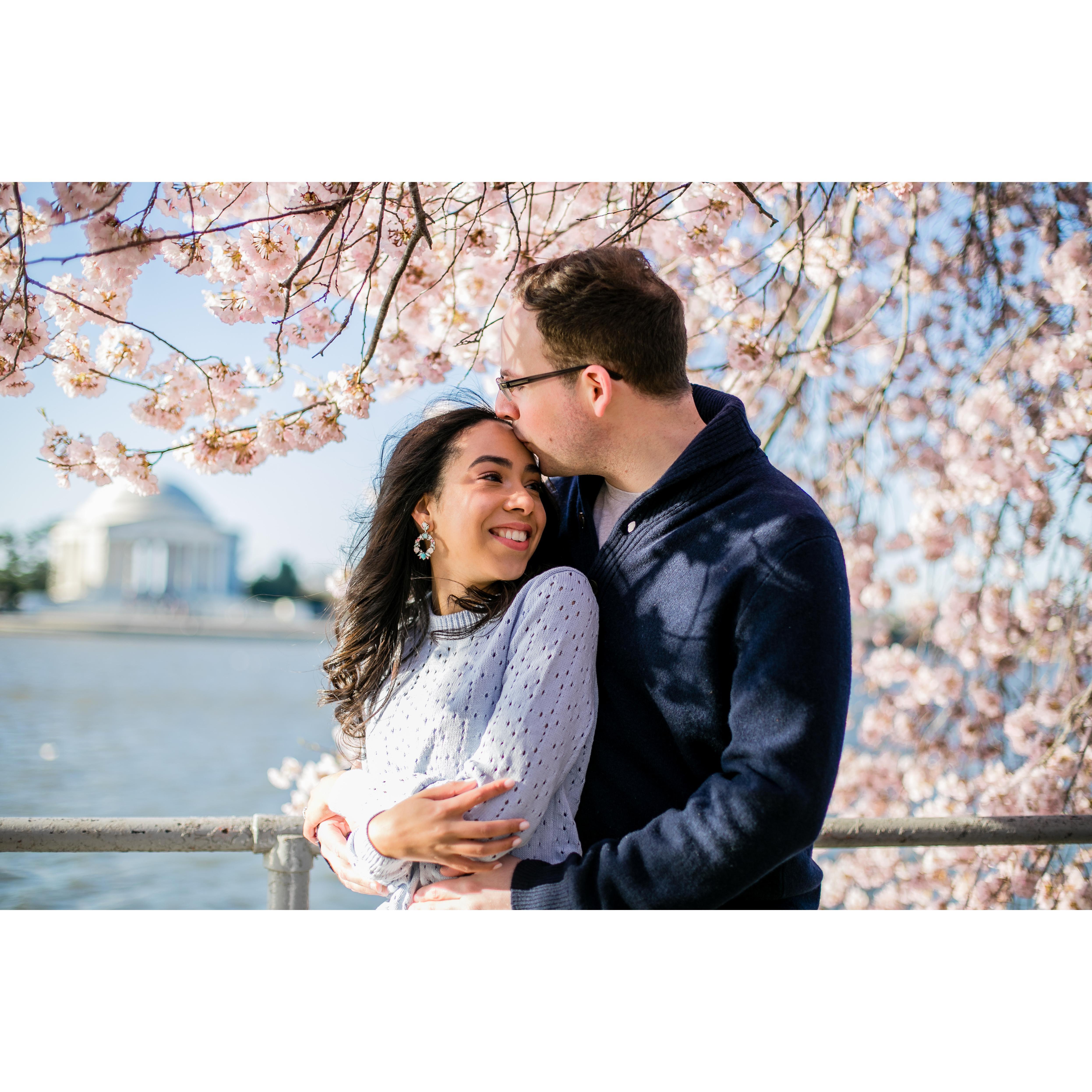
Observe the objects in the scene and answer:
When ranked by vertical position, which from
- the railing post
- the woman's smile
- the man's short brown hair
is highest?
the man's short brown hair

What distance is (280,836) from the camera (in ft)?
5.73

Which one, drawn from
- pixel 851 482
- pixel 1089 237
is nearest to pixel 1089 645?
pixel 851 482

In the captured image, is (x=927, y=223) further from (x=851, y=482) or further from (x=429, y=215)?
(x=429, y=215)

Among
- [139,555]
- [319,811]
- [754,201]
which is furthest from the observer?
[139,555]

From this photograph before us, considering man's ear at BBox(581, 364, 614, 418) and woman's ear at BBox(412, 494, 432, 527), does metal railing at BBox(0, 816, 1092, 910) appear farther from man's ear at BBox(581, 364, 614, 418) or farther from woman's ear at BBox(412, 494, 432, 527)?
man's ear at BBox(581, 364, 614, 418)

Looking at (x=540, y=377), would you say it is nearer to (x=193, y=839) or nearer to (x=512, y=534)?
(x=512, y=534)

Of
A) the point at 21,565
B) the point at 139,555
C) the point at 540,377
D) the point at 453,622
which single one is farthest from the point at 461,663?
the point at 139,555

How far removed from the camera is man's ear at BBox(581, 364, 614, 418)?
61.6 inches

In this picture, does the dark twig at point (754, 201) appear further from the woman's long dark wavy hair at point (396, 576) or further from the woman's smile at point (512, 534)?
the woman's smile at point (512, 534)

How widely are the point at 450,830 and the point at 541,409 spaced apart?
671 mm

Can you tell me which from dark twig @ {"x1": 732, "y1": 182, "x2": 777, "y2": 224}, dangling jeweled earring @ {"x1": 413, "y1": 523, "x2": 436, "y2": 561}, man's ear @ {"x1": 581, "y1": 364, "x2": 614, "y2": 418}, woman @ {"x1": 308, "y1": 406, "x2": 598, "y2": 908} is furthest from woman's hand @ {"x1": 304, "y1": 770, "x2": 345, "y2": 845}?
dark twig @ {"x1": 732, "y1": 182, "x2": 777, "y2": 224}

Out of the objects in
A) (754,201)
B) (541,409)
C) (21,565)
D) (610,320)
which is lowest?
(21,565)

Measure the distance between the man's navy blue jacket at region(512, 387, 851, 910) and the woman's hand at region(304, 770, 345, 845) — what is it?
42 centimetres

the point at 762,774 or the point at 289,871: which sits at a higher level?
the point at 762,774
